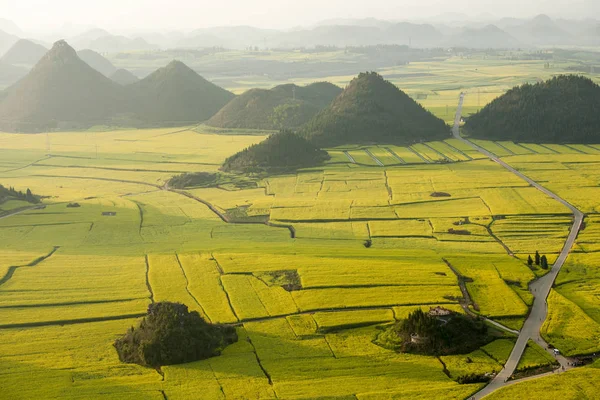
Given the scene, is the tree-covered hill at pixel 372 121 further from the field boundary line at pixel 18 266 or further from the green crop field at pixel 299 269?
the field boundary line at pixel 18 266

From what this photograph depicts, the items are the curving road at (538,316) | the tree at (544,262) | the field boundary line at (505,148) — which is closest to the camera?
the curving road at (538,316)

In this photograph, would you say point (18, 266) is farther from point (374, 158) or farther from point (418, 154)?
point (418, 154)

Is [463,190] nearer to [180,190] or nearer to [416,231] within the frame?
[416,231]

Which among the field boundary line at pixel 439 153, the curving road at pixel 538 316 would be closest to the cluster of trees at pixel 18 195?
the field boundary line at pixel 439 153

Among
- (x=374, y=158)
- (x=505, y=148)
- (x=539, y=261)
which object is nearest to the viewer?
(x=539, y=261)

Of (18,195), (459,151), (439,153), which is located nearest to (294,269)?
(18,195)

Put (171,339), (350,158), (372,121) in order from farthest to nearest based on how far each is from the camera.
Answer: (372,121)
(350,158)
(171,339)

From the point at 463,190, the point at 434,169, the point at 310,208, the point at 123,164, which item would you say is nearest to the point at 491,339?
the point at 310,208
